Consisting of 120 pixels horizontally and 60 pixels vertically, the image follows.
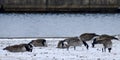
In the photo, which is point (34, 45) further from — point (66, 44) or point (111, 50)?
point (111, 50)

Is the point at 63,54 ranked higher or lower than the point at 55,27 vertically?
higher

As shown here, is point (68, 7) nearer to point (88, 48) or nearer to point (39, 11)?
point (39, 11)

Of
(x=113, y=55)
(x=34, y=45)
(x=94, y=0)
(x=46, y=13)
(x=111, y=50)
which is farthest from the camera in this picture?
(x=94, y=0)

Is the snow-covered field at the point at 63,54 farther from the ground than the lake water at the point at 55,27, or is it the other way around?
the snow-covered field at the point at 63,54

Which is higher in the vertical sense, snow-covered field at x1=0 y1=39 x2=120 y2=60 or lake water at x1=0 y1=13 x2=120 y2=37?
snow-covered field at x1=0 y1=39 x2=120 y2=60

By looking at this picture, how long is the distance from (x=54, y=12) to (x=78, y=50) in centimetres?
4823

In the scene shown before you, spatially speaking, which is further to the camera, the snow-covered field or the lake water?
the lake water

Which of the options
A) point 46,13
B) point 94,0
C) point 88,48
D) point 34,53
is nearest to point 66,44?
point 88,48

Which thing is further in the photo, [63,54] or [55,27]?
[55,27]

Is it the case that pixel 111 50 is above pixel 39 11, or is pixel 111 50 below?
above

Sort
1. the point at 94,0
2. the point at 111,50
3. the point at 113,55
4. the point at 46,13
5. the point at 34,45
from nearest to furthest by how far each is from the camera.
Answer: the point at 113,55 < the point at 111,50 < the point at 34,45 < the point at 46,13 < the point at 94,0

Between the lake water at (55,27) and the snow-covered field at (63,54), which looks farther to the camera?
the lake water at (55,27)

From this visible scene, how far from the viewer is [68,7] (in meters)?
68.1

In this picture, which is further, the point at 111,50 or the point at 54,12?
the point at 54,12
